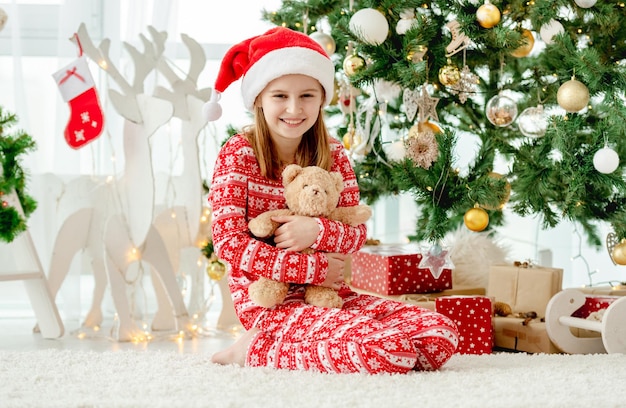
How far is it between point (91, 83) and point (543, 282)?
4.61 ft

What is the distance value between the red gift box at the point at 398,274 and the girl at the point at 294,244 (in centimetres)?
38

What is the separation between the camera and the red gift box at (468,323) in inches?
78.9

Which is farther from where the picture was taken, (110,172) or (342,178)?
(110,172)

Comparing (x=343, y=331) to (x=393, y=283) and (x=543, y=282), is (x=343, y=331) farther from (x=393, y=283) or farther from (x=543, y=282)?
(x=543, y=282)

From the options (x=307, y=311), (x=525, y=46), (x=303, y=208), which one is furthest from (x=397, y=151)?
(x=307, y=311)

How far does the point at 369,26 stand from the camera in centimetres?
209

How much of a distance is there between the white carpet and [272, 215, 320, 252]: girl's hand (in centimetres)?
27

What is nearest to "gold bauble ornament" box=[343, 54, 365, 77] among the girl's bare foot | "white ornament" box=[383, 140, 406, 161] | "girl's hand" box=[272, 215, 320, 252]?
"white ornament" box=[383, 140, 406, 161]

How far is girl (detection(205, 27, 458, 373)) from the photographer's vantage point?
1.61 metres

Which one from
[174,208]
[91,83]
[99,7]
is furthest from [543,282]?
[99,7]

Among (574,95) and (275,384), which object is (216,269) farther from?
(574,95)

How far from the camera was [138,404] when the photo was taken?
1.35 meters

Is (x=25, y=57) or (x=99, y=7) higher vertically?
(x=99, y=7)

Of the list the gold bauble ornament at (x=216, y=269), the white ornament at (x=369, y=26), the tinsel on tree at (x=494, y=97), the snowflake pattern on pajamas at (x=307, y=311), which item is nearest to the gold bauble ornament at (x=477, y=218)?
the tinsel on tree at (x=494, y=97)
